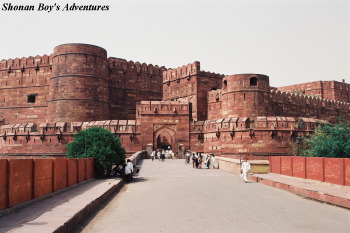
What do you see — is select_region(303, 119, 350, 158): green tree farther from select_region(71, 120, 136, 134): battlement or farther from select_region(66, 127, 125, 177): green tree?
select_region(71, 120, 136, 134): battlement

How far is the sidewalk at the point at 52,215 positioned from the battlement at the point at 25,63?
2559 centimetres

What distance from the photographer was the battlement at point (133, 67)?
31445mm

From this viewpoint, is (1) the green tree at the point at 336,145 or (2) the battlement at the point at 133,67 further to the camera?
(2) the battlement at the point at 133,67

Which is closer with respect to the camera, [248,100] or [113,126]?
[113,126]

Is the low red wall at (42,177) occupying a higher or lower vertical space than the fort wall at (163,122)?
lower

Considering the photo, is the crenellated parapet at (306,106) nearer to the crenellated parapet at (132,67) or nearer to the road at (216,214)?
the crenellated parapet at (132,67)

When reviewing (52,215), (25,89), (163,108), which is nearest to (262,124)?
(163,108)

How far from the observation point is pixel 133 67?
32.7 m

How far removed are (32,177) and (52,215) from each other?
1.80 meters

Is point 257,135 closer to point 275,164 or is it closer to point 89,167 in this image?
point 275,164

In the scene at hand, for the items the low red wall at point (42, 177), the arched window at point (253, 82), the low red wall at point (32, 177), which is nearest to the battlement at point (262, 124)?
the arched window at point (253, 82)

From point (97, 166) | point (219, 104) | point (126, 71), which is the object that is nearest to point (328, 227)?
point (97, 166)

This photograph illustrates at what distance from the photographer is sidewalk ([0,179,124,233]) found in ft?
14.0

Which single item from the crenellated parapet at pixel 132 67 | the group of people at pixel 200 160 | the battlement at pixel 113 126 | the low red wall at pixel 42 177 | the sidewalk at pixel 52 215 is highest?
the crenellated parapet at pixel 132 67
